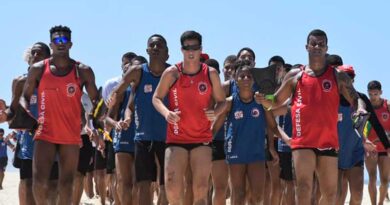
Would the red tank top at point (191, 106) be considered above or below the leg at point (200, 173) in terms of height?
above

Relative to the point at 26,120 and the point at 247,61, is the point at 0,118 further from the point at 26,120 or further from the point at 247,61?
the point at 247,61

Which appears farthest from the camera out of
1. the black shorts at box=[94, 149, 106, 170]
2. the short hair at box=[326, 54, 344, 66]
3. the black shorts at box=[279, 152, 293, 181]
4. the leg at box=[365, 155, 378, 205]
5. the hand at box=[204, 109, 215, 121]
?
the black shorts at box=[94, 149, 106, 170]

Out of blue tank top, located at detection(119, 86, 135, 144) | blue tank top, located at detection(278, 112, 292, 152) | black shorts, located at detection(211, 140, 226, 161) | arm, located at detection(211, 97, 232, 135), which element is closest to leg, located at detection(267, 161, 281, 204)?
blue tank top, located at detection(278, 112, 292, 152)

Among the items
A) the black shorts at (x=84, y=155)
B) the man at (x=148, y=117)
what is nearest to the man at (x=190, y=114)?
the man at (x=148, y=117)

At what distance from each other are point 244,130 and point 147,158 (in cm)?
170

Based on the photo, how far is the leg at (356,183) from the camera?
48.6 feet

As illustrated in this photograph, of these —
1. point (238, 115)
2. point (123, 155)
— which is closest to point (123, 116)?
point (123, 155)

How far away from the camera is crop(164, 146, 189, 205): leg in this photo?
38.3 feet

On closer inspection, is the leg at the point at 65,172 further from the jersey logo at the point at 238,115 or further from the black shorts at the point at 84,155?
the black shorts at the point at 84,155

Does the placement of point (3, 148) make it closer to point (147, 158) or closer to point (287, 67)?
point (287, 67)

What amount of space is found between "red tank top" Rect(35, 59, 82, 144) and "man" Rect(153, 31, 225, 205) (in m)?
1.34

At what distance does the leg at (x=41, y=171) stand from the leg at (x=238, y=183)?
2.98 meters

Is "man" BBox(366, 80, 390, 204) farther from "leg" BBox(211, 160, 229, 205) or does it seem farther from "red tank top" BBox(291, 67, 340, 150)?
"red tank top" BBox(291, 67, 340, 150)

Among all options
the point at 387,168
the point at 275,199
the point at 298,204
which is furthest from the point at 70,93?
the point at 387,168
